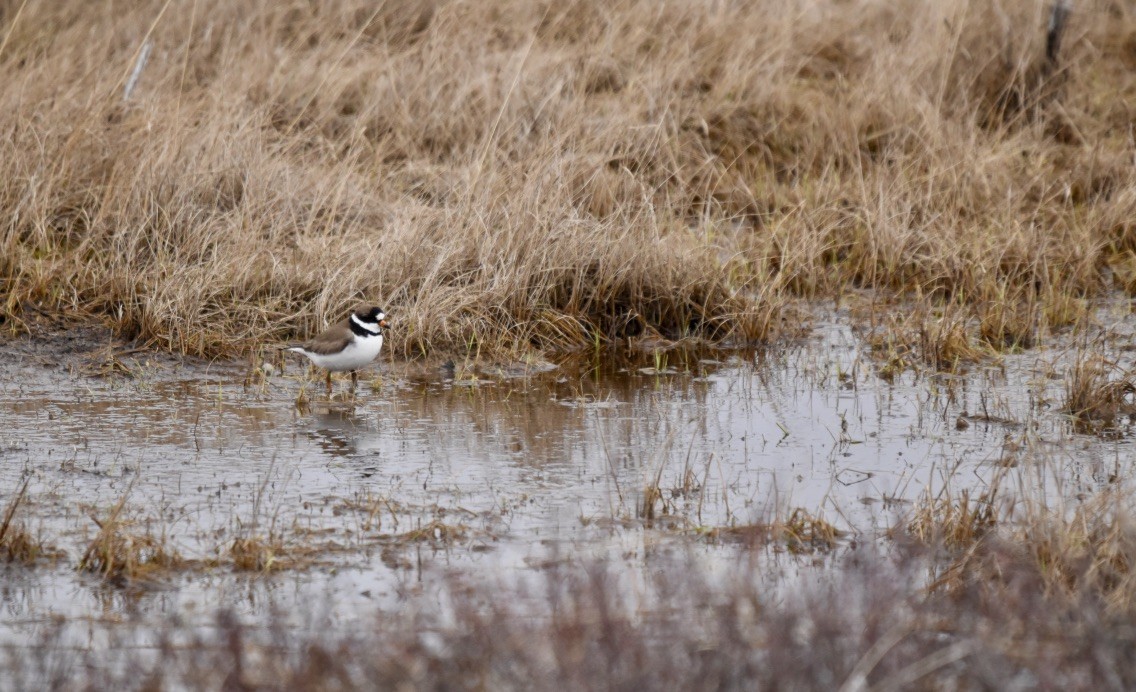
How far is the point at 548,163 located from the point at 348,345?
2.35m

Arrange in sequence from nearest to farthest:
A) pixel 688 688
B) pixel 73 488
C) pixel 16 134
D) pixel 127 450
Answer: pixel 688 688 < pixel 73 488 < pixel 127 450 < pixel 16 134

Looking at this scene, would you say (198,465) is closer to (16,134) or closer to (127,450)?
(127,450)

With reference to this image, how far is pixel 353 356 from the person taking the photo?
7.60 metres

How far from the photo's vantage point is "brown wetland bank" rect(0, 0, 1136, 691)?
4438 mm

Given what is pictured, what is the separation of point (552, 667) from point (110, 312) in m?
5.43

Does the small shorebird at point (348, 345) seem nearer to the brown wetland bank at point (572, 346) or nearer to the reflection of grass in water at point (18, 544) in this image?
the brown wetland bank at point (572, 346)

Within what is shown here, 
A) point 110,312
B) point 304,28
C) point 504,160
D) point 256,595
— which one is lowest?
point 256,595

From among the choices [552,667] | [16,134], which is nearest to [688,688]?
[552,667]

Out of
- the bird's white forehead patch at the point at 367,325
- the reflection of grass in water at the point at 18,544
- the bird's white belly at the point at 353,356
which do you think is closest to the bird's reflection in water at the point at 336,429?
the bird's white belly at the point at 353,356

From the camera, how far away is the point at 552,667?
13.2ft

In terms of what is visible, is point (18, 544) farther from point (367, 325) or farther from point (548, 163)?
point (548, 163)

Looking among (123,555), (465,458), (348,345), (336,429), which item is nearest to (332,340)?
(348,345)

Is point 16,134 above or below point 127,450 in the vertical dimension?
above

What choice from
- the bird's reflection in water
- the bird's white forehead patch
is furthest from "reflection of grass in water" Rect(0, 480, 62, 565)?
the bird's white forehead patch
